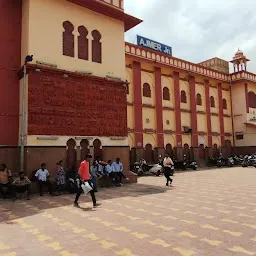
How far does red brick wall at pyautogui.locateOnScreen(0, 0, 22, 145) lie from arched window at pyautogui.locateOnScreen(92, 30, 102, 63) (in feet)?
11.3

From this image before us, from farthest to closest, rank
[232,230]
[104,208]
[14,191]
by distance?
[14,191] → [104,208] → [232,230]

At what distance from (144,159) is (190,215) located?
533 inches

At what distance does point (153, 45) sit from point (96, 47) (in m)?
9.87

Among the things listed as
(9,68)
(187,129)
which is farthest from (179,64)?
(9,68)

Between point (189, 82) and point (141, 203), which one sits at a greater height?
point (189, 82)

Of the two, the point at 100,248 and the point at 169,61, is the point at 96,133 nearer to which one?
the point at 100,248

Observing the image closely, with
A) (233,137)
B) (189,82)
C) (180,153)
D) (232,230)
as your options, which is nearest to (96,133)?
(232,230)

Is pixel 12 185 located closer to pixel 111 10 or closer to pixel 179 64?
pixel 111 10

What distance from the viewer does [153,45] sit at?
22656 millimetres

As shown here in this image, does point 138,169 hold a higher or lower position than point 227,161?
lower

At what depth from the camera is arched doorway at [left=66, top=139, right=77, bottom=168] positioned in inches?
490

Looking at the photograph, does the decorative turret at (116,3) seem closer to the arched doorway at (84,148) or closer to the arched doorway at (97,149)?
the arched doorway at (97,149)

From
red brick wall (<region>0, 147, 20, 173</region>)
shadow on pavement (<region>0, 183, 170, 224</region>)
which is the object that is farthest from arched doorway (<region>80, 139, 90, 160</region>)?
red brick wall (<region>0, 147, 20, 173</region>)

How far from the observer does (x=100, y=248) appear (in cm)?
462
